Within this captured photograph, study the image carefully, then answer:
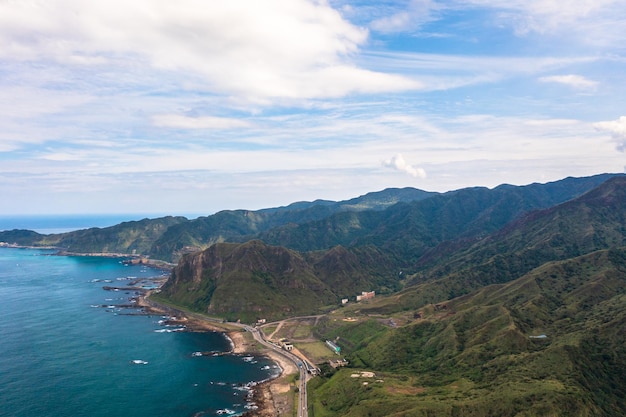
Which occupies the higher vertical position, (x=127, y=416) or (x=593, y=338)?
(x=593, y=338)

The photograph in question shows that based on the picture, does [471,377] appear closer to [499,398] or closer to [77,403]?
[499,398]

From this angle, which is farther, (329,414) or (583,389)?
(329,414)

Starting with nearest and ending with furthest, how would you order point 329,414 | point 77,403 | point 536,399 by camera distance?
point 536,399, point 329,414, point 77,403

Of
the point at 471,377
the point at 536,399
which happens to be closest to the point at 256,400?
the point at 471,377

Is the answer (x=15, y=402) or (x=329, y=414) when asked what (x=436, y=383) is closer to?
(x=329, y=414)

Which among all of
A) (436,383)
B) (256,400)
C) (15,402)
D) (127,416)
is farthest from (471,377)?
(15,402)

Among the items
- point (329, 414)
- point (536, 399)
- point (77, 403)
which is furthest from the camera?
point (77, 403)

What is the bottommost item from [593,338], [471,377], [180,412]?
[180,412]

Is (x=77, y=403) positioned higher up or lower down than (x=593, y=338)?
lower down

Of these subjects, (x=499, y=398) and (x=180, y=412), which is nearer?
(x=499, y=398)
